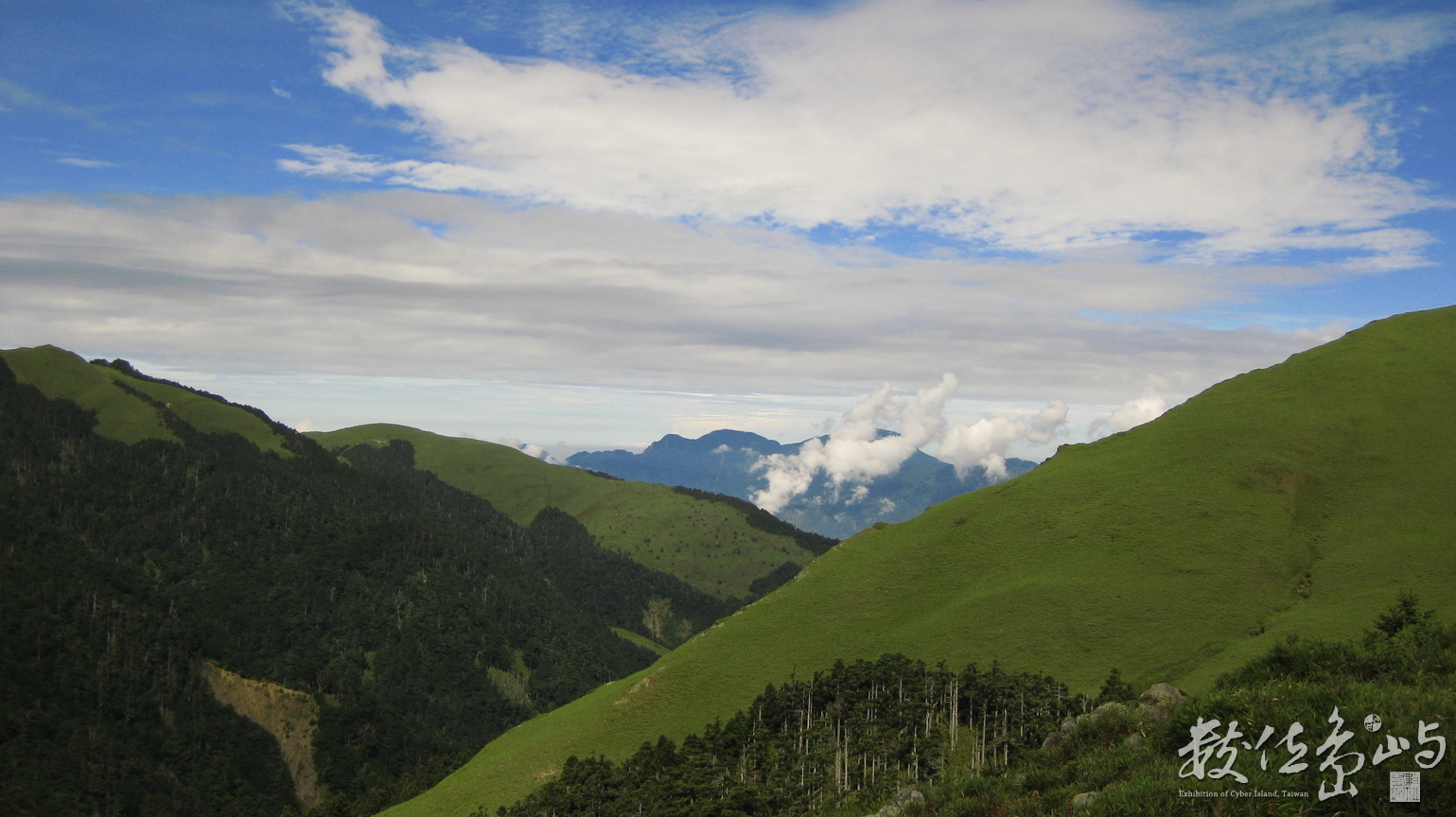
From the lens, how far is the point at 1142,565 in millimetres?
104062

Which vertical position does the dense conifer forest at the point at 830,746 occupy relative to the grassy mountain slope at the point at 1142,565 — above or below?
below

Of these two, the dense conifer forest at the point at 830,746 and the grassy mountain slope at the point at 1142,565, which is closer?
the dense conifer forest at the point at 830,746

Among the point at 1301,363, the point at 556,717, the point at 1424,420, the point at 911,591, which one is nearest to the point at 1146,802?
the point at 911,591

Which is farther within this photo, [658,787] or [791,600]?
[791,600]

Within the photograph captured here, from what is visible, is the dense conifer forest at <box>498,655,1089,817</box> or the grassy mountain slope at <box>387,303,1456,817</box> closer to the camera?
the dense conifer forest at <box>498,655,1089,817</box>

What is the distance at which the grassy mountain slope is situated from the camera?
90.2 meters

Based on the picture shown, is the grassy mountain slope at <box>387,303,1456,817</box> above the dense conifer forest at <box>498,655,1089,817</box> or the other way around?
above

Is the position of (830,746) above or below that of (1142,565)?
below

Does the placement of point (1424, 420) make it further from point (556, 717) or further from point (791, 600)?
point (556, 717)

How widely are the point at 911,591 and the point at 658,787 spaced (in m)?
54.4

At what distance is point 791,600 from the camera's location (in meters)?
124

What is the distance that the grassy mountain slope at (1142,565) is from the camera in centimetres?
9019

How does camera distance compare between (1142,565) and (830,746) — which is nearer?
(830,746)

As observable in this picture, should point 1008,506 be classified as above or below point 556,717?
above
